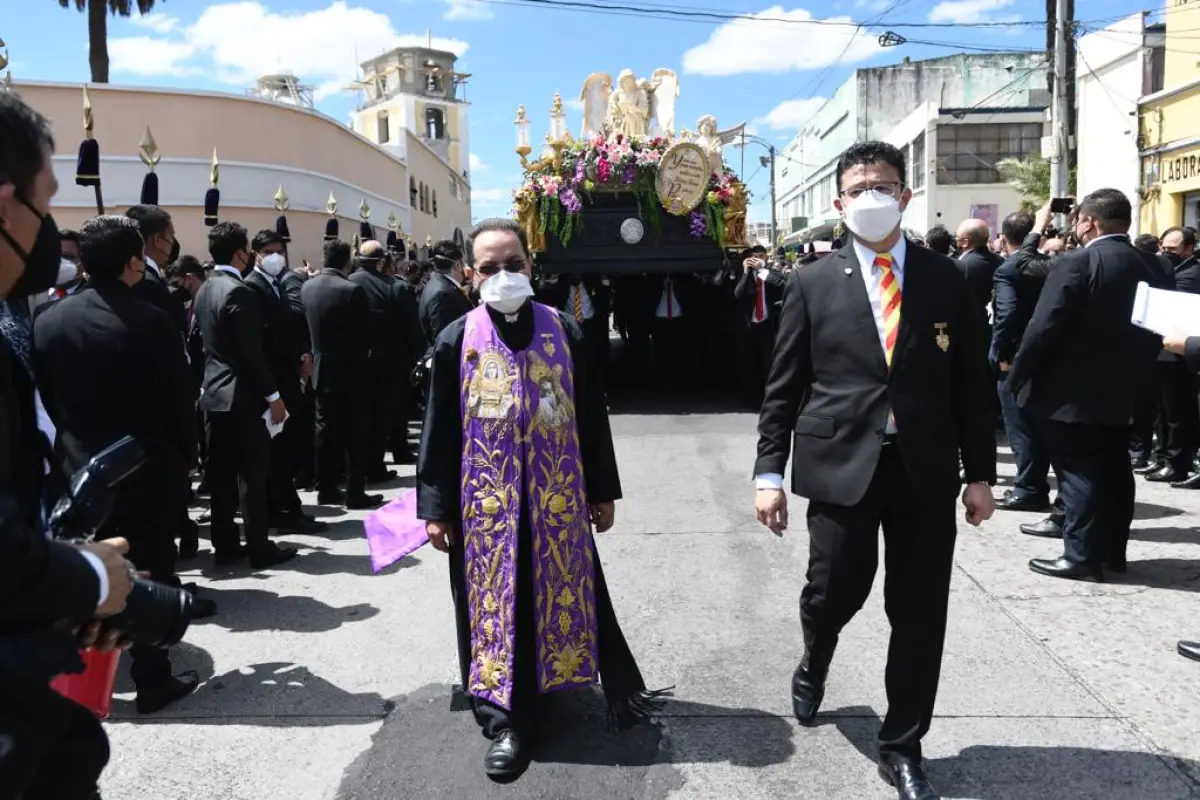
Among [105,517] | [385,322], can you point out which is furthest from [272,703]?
[385,322]

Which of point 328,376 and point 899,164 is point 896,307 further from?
point 328,376

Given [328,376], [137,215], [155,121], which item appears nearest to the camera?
[137,215]

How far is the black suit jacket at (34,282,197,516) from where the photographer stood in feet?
12.6

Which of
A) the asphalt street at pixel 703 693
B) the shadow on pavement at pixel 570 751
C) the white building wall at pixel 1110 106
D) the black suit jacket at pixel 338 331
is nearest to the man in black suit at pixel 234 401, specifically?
the asphalt street at pixel 703 693

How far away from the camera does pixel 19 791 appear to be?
1658 millimetres

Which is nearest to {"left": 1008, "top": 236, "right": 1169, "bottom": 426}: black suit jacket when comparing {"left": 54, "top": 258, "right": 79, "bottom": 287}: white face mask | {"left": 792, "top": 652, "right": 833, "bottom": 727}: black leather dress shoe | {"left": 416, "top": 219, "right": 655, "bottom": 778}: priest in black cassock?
{"left": 792, "top": 652, "right": 833, "bottom": 727}: black leather dress shoe

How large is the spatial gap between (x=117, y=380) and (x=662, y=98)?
9519 millimetres

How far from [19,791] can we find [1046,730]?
316cm

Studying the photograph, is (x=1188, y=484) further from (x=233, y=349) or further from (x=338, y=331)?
(x=233, y=349)

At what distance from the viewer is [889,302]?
310 cm

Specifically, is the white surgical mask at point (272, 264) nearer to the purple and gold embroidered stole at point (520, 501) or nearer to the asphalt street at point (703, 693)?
the asphalt street at point (703, 693)

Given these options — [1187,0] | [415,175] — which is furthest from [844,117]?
[1187,0]

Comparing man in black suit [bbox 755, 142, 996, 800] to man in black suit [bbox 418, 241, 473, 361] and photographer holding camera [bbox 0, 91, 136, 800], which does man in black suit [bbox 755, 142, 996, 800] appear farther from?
man in black suit [bbox 418, 241, 473, 361]

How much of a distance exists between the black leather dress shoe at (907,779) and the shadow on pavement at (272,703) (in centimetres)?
187
